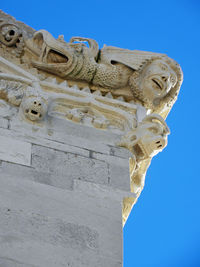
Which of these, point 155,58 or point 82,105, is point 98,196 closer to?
point 82,105

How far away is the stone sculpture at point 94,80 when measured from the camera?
6.20 meters

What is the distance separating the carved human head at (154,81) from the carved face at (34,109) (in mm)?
1340

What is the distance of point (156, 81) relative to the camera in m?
6.86

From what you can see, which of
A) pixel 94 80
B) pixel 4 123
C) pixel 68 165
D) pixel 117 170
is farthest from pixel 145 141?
pixel 4 123

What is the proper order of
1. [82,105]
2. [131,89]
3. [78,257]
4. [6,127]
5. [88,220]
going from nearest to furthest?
[78,257], [88,220], [6,127], [82,105], [131,89]

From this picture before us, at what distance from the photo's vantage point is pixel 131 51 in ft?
23.2

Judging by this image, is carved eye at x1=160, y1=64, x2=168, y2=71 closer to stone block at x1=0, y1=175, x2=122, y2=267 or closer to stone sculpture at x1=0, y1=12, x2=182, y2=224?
stone sculpture at x1=0, y1=12, x2=182, y2=224

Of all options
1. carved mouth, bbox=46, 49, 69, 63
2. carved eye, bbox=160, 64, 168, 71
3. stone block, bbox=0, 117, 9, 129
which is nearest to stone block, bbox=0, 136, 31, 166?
stone block, bbox=0, 117, 9, 129

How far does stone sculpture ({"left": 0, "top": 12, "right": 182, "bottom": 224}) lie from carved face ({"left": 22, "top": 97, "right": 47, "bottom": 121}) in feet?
0.55

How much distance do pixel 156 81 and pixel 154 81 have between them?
0.11 feet

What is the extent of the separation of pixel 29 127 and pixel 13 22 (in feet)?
6.02

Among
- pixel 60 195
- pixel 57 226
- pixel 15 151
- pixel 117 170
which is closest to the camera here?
pixel 57 226

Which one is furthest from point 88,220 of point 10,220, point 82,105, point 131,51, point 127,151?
point 131,51

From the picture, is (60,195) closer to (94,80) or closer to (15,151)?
(15,151)
